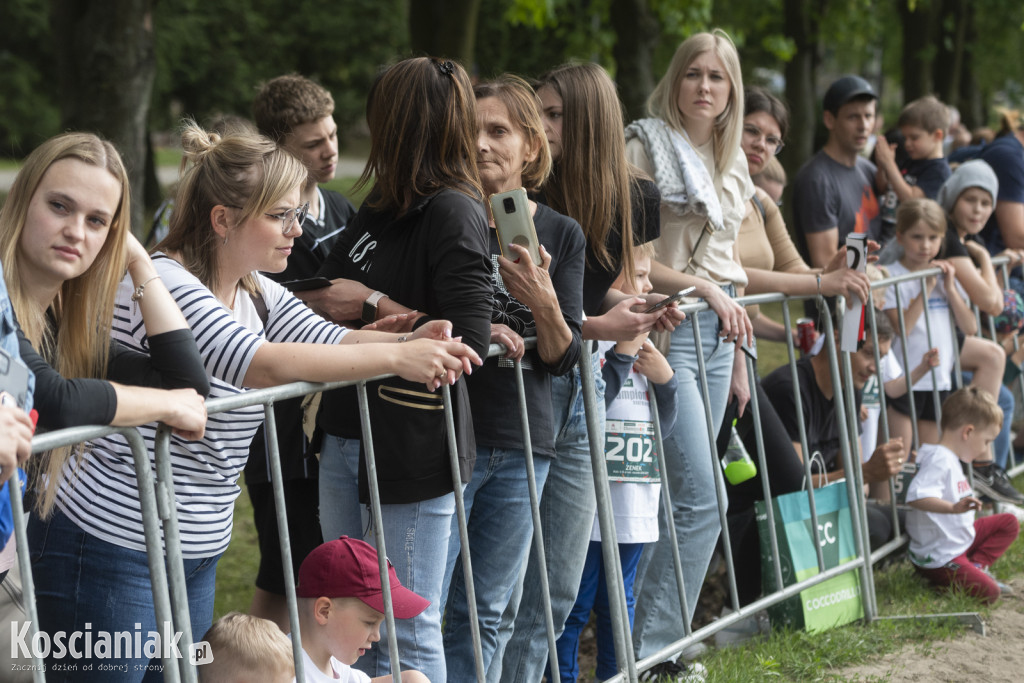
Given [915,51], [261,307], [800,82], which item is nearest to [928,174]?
[261,307]

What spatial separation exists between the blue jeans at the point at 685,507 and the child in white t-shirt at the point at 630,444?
20 cm

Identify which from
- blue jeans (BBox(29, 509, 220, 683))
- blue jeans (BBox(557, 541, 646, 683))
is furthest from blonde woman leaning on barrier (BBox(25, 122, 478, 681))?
blue jeans (BBox(557, 541, 646, 683))

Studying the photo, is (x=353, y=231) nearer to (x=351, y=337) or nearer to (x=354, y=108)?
(x=351, y=337)

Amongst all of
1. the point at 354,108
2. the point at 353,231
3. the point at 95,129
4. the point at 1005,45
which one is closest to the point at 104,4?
the point at 95,129

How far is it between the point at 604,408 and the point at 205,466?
144 centimetres

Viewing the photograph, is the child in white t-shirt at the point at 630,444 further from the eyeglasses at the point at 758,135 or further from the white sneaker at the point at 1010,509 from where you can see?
the white sneaker at the point at 1010,509

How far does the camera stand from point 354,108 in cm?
3009

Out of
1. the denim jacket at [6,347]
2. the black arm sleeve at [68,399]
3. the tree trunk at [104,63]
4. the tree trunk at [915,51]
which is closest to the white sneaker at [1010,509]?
the black arm sleeve at [68,399]

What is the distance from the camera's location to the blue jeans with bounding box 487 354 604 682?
3.46 meters

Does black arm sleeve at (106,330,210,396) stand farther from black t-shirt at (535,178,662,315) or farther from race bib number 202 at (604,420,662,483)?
race bib number 202 at (604,420,662,483)

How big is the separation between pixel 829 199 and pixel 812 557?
2131 mm

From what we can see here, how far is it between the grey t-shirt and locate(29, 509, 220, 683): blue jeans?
4.27 meters

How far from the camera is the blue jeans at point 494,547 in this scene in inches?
125

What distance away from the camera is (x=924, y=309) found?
220 inches
